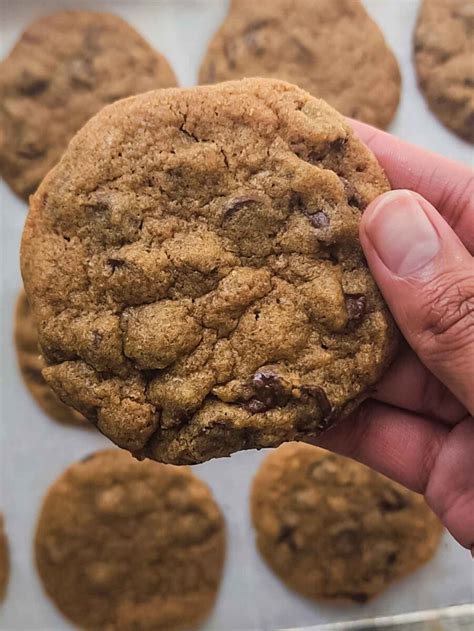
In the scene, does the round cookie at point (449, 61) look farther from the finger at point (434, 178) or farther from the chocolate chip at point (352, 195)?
the chocolate chip at point (352, 195)

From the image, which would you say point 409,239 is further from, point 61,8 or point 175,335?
point 61,8

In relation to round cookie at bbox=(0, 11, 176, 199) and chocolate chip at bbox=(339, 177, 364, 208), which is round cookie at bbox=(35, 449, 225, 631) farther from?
chocolate chip at bbox=(339, 177, 364, 208)

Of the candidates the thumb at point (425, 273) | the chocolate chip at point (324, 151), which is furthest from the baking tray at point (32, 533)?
the chocolate chip at point (324, 151)

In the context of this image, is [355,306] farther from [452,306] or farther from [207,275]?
[207,275]

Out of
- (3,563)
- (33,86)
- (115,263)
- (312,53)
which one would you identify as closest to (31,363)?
(3,563)

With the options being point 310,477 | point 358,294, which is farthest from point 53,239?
point 310,477

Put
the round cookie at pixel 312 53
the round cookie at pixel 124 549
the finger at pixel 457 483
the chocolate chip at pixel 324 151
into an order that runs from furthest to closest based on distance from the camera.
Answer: the round cookie at pixel 312 53 < the round cookie at pixel 124 549 < the finger at pixel 457 483 < the chocolate chip at pixel 324 151
